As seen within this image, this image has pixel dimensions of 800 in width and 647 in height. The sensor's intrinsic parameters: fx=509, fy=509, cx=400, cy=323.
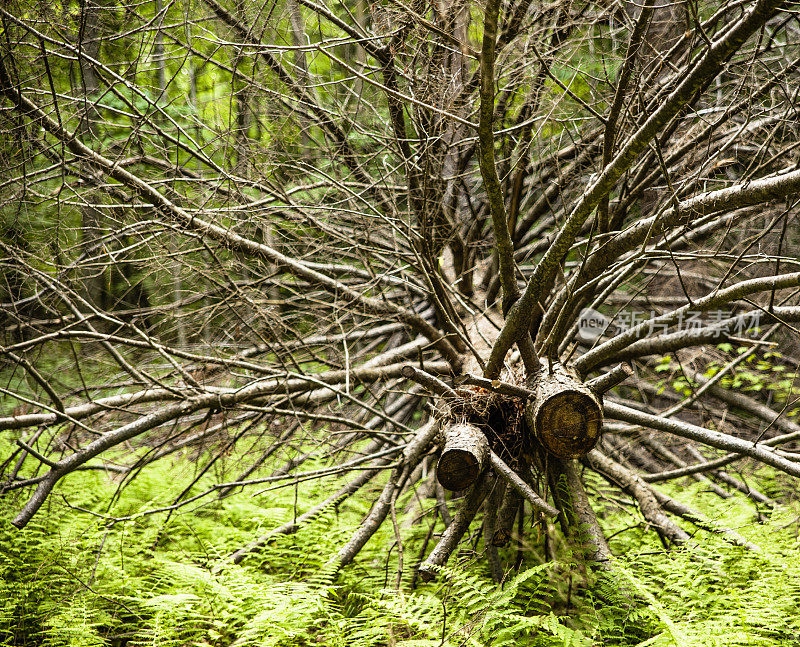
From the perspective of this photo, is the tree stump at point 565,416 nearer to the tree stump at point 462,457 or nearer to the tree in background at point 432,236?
the tree in background at point 432,236

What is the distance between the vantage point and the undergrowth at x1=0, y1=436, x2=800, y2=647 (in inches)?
110

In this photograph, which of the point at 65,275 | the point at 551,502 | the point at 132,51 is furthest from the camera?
the point at 132,51

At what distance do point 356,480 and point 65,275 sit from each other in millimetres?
3143

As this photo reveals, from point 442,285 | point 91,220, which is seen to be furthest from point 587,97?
point 91,220

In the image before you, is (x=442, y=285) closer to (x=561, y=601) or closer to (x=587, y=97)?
(x=561, y=601)

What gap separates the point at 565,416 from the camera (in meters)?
3.01

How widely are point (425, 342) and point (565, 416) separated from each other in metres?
2.33

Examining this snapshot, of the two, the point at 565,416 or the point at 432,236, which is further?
the point at 432,236

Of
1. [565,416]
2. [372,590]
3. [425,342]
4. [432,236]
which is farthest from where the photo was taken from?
[425,342]

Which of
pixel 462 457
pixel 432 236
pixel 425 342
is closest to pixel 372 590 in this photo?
pixel 462 457

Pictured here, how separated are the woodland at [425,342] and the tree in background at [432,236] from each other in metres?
0.04

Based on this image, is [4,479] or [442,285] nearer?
[442,285]

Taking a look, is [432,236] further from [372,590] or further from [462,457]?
[372,590]

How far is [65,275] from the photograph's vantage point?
438cm
